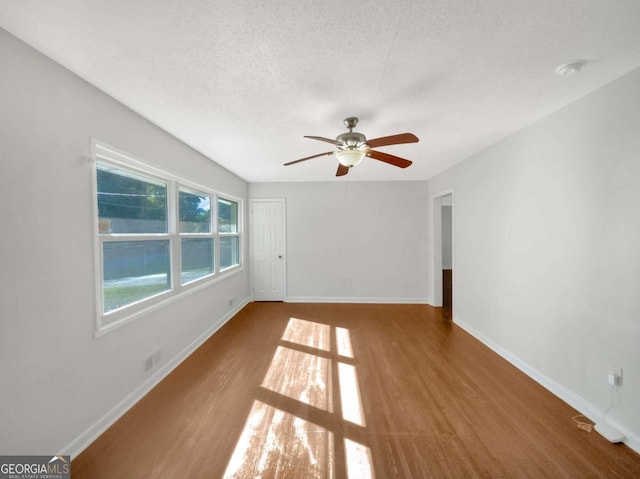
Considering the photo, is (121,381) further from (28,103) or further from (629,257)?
(629,257)

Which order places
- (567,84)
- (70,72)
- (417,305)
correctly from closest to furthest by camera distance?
(70,72)
(567,84)
(417,305)

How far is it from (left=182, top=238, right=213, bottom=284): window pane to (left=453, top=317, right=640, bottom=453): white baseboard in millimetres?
3728

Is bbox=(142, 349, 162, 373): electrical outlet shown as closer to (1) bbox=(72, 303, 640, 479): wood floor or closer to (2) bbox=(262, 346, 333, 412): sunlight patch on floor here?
(1) bbox=(72, 303, 640, 479): wood floor

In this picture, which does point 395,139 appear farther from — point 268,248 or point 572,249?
point 268,248

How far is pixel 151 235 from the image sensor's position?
8.07 ft

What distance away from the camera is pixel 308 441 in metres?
1.74

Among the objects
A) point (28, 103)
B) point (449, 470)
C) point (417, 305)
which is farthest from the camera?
point (417, 305)

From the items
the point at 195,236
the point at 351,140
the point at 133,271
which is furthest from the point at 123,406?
the point at 351,140

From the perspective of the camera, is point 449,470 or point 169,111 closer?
point 449,470

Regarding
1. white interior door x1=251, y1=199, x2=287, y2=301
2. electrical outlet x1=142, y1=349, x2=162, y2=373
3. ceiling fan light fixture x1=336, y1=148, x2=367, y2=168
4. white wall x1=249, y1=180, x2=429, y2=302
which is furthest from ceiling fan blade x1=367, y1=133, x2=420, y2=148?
white interior door x1=251, y1=199, x2=287, y2=301

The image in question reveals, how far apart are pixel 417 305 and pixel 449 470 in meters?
3.72

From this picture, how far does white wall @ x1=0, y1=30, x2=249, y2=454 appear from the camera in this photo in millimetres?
1310

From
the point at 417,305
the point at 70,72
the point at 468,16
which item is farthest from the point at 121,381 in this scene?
the point at 417,305

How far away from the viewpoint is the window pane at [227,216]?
4.16 metres
